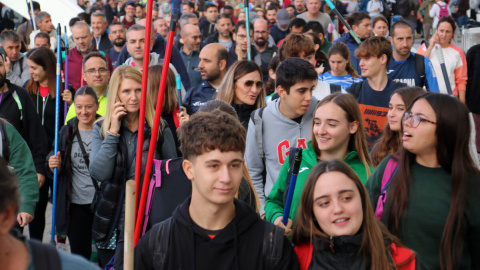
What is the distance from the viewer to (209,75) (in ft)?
25.5

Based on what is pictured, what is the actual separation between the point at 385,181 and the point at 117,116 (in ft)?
6.89

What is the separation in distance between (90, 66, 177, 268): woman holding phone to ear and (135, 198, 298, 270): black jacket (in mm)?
1916

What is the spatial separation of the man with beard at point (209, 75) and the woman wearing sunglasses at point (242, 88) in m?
0.79

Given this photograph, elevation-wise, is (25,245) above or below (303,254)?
above

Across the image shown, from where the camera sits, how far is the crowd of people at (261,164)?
3.21 metres

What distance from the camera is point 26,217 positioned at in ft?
16.6

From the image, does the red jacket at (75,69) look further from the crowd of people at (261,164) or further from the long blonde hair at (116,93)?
the long blonde hair at (116,93)

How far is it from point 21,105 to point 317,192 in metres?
3.76

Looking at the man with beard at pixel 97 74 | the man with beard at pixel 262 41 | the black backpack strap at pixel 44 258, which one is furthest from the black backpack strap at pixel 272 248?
the man with beard at pixel 262 41

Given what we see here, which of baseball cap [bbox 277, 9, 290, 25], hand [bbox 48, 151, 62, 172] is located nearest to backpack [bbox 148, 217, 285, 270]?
hand [bbox 48, 151, 62, 172]

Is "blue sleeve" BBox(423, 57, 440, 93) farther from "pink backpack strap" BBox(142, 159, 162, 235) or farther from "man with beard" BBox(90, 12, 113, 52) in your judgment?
"man with beard" BBox(90, 12, 113, 52)

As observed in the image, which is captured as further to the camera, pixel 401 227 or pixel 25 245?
pixel 401 227

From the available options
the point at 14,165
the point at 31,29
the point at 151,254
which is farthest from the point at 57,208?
the point at 31,29

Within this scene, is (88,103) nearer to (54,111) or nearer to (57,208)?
(57,208)
